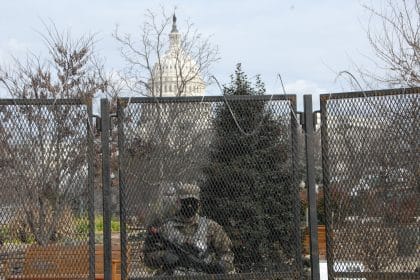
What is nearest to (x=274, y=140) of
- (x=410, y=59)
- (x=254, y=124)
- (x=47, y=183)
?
(x=254, y=124)

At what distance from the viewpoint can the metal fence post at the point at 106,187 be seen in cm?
510

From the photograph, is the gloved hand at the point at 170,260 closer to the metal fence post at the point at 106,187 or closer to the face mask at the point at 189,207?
the face mask at the point at 189,207

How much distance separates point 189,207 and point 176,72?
47.7ft

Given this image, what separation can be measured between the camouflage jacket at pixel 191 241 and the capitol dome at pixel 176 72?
13583 mm

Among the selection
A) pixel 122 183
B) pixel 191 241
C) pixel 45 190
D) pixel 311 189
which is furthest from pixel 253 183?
pixel 45 190

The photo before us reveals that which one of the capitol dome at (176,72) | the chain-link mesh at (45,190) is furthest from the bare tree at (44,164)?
the capitol dome at (176,72)

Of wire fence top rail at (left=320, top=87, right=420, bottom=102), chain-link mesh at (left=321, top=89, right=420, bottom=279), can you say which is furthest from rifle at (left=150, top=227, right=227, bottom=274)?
wire fence top rail at (left=320, top=87, right=420, bottom=102)

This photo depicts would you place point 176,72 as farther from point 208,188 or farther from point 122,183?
point 122,183

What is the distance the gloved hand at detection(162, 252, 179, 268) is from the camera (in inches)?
208

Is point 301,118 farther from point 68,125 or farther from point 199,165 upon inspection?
point 68,125

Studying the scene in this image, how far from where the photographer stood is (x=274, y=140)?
17.8 feet

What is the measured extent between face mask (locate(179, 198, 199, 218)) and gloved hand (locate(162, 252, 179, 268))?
1.13 feet

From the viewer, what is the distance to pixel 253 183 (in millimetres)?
5398

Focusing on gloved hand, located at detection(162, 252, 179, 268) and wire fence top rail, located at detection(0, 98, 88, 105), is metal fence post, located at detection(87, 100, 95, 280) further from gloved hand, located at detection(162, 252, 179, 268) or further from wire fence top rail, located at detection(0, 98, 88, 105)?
gloved hand, located at detection(162, 252, 179, 268)
